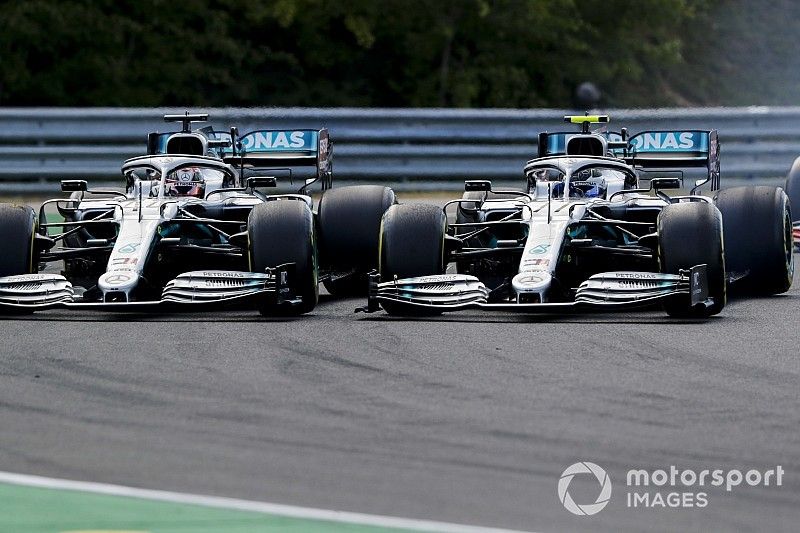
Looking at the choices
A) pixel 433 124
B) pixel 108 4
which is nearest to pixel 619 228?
pixel 433 124

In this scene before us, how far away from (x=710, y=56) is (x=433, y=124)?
17.3 metres

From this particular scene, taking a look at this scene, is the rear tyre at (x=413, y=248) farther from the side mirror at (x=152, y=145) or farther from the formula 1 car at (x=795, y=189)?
the formula 1 car at (x=795, y=189)

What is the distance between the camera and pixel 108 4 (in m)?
27.3

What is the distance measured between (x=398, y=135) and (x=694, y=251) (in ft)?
35.1

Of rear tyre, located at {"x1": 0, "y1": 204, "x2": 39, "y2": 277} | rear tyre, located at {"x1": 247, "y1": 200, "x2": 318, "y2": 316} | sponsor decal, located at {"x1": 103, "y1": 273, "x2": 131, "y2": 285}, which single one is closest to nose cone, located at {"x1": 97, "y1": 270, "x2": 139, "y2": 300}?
sponsor decal, located at {"x1": 103, "y1": 273, "x2": 131, "y2": 285}

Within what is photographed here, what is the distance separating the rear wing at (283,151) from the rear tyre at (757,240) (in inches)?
149

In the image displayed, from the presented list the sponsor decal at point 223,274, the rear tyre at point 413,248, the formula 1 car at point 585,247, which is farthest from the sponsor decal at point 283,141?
the sponsor decal at point 223,274

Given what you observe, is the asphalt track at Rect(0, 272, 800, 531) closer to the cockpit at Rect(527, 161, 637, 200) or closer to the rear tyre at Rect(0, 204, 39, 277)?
the rear tyre at Rect(0, 204, 39, 277)

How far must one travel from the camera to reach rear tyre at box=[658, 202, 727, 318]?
11383 mm

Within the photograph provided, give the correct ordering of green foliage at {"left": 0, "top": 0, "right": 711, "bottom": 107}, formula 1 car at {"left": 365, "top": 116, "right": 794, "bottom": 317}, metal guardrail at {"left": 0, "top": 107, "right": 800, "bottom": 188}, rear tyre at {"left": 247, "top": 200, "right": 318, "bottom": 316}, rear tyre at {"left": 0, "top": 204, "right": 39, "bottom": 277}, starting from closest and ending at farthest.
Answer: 1. formula 1 car at {"left": 365, "top": 116, "right": 794, "bottom": 317}
2. rear tyre at {"left": 247, "top": 200, "right": 318, "bottom": 316}
3. rear tyre at {"left": 0, "top": 204, "right": 39, "bottom": 277}
4. metal guardrail at {"left": 0, "top": 107, "right": 800, "bottom": 188}
5. green foliage at {"left": 0, "top": 0, "right": 711, "bottom": 107}

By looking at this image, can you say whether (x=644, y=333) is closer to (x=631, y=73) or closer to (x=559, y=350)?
(x=559, y=350)

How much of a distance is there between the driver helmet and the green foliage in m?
12.8

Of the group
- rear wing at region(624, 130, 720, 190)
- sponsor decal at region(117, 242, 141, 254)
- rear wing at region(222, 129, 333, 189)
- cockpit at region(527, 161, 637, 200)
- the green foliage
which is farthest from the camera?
the green foliage

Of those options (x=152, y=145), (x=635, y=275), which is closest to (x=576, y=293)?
(x=635, y=275)
